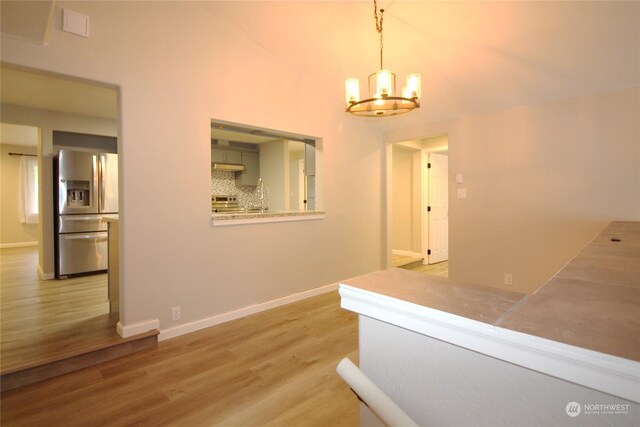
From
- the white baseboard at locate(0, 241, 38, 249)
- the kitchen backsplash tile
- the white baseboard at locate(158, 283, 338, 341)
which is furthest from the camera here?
the white baseboard at locate(0, 241, 38, 249)

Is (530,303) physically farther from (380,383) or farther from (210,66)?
(210,66)

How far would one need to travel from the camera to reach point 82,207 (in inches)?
190

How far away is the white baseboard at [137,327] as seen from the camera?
256 cm

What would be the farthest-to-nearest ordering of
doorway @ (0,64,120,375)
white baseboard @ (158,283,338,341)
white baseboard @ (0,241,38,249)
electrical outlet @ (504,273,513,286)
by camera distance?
white baseboard @ (0,241,38,249), electrical outlet @ (504,273,513,286), white baseboard @ (158,283,338,341), doorway @ (0,64,120,375)

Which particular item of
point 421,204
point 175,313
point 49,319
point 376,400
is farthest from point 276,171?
point 376,400

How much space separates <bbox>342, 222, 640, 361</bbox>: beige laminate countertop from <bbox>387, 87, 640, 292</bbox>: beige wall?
252 cm

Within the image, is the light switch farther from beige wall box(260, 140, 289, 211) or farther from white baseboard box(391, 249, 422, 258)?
white baseboard box(391, 249, 422, 258)

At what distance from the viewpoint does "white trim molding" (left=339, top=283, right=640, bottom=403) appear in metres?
0.47

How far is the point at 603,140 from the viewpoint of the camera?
309 cm

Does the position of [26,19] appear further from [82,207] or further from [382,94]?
[82,207]

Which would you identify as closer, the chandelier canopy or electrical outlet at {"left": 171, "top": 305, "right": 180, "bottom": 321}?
the chandelier canopy

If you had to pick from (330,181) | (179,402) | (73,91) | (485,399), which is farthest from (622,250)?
(73,91)

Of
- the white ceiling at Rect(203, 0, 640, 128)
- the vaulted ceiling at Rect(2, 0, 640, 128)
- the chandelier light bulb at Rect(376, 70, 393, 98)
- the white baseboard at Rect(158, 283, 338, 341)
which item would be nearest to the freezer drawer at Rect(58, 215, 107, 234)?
the vaulted ceiling at Rect(2, 0, 640, 128)

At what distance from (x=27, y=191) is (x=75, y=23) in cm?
751
